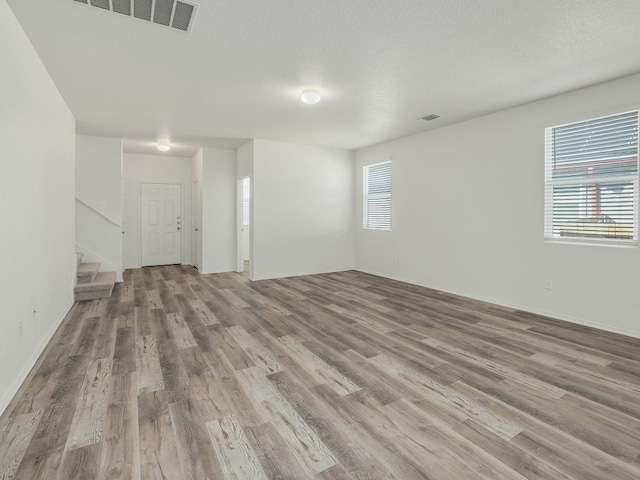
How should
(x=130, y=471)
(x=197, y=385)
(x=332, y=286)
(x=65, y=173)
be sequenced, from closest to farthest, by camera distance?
(x=130, y=471) → (x=197, y=385) → (x=65, y=173) → (x=332, y=286)

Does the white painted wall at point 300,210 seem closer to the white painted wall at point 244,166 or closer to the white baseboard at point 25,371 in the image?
the white painted wall at point 244,166

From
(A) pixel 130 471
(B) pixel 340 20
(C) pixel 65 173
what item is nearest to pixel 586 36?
(B) pixel 340 20

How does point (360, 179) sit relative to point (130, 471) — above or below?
above

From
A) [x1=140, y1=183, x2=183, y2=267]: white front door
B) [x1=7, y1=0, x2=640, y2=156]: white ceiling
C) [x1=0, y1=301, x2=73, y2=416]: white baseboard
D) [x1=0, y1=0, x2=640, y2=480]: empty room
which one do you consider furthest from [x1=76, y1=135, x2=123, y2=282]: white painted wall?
[x1=0, y1=301, x2=73, y2=416]: white baseboard

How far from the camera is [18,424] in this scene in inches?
74.9

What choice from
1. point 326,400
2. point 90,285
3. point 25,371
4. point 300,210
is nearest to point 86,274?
point 90,285

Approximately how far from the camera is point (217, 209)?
696cm

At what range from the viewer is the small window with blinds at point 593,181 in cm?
339

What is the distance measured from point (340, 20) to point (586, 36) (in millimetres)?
1903

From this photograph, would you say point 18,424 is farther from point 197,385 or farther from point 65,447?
point 197,385

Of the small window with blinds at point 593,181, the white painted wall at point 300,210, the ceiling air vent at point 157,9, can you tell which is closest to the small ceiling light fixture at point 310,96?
the ceiling air vent at point 157,9

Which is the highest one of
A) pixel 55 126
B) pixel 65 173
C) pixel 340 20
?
pixel 340 20

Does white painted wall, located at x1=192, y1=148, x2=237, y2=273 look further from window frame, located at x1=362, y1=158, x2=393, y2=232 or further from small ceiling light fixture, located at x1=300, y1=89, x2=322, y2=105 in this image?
small ceiling light fixture, located at x1=300, y1=89, x2=322, y2=105

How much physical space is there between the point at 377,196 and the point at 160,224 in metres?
4.98
